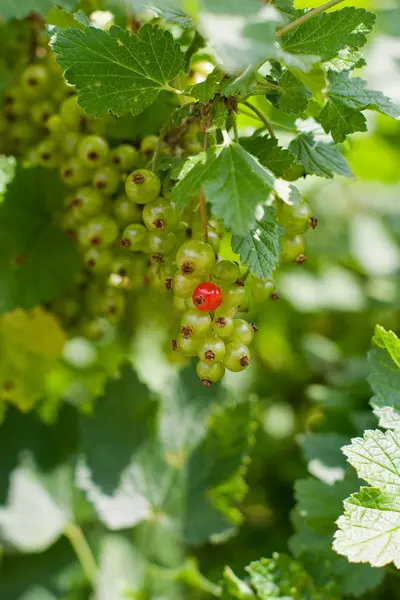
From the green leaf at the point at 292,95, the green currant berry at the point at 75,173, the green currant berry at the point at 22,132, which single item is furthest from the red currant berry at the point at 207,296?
the green currant berry at the point at 22,132

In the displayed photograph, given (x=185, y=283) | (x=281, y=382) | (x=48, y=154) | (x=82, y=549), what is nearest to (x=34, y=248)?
(x=48, y=154)

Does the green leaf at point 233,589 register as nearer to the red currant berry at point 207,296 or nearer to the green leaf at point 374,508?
the green leaf at point 374,508

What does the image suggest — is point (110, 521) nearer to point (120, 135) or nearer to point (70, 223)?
point (70, 223)

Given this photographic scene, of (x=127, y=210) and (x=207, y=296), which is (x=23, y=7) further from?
(x=207, y=296)

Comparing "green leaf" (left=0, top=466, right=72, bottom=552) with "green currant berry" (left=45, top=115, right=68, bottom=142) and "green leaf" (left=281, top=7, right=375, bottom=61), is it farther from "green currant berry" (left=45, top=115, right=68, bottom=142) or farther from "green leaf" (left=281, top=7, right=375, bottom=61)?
"green leaf" (left=281, top=7, right=375, bottom=61)

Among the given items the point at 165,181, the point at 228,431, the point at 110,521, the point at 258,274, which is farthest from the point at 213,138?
the point at 110,521

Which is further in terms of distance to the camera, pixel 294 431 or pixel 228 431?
pixel 294 431
